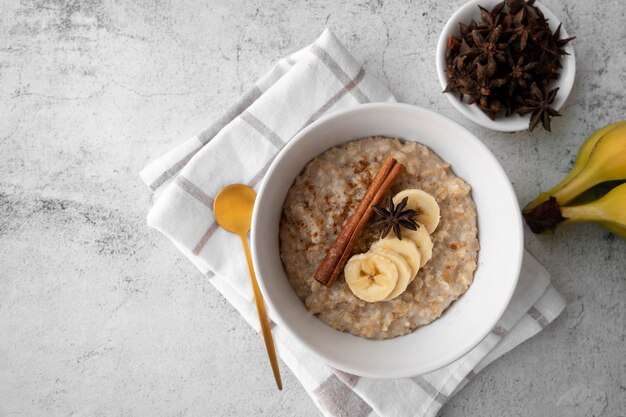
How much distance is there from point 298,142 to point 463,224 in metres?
0.68

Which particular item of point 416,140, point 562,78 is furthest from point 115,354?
point 562,78

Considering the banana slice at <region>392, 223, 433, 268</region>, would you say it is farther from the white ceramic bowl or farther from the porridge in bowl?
the white ceramic bowl

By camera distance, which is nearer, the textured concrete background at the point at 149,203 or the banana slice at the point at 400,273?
the banana slice at the point at 400,273

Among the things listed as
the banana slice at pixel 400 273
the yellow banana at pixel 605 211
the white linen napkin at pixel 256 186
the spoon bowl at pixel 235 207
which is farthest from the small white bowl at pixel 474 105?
the spoon bowl at pixel 235 207

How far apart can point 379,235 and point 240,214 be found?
1.85 ft

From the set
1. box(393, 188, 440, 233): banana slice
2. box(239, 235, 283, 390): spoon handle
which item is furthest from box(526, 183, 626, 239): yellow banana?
box(239, 235, 283, 390): spoon handle

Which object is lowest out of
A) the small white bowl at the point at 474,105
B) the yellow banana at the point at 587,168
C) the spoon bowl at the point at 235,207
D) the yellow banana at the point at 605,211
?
the yellow banana at the point at 605,211

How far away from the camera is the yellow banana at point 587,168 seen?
2.09 m

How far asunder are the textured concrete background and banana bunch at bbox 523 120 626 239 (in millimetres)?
113

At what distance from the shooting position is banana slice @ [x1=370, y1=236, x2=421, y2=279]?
1878 millimetres

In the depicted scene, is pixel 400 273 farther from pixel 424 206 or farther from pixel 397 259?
pixel 424 206

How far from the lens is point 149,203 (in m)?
2.36

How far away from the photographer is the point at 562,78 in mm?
2201

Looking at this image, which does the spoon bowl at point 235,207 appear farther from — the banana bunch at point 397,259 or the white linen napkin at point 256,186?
the banana bunch at point 397,259
